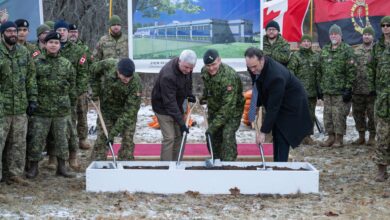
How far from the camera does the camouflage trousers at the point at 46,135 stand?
7.64 m

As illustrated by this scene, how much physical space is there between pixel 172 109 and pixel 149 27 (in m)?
4.77

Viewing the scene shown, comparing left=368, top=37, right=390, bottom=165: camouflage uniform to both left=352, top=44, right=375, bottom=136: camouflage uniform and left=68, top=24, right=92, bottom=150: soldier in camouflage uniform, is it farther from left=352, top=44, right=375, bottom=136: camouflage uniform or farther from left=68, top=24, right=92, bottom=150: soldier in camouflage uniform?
left=68, top=24, right=92, bottom=150: soldier in camouflage uniform

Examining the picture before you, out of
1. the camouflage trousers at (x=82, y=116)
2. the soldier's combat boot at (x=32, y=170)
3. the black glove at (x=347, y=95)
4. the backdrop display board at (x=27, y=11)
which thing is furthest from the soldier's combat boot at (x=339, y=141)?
the backdrop display board at (x=27, y=11)

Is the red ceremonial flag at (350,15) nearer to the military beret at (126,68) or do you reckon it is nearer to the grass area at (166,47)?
the grass area at (166,47)

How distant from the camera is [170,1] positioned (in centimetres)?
1198

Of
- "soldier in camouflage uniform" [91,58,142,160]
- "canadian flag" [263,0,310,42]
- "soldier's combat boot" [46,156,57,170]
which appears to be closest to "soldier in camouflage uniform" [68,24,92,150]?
"soldier's combat boot" [46,156,57,170]

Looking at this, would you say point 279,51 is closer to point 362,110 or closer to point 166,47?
point 362,110

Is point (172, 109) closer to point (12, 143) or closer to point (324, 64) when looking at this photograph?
point (12, 143)

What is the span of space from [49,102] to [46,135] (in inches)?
16.9

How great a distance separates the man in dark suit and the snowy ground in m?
0.71

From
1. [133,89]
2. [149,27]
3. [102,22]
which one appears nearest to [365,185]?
[133,89]

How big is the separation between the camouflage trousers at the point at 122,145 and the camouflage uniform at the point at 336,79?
13.0 feet

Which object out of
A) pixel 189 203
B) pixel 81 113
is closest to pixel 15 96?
pixel 189 203

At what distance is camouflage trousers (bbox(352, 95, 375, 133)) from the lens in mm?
10406
